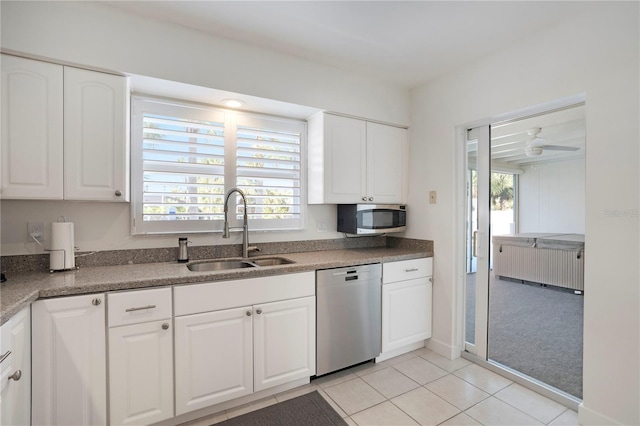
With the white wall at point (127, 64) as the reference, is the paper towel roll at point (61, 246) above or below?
below

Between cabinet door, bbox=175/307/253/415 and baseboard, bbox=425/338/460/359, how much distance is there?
5.73 ft

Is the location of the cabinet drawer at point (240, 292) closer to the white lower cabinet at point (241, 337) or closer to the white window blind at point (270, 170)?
the white lower cabinet at point (241, 337)

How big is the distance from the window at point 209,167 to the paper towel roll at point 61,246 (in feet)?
1.24

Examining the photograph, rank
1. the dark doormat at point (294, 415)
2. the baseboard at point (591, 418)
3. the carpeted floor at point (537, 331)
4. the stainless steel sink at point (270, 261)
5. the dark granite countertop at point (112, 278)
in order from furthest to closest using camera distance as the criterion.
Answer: the stainless steel sink at point (270, 261)
the carpeted floor at point (537, 331)
the dark doormat at point (294, 415)
the baseboard at point (591, 418)
the dark granite countertop at point (112, 278)

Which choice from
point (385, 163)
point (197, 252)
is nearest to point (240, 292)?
point (197, 252)

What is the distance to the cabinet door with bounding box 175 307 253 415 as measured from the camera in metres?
1.76

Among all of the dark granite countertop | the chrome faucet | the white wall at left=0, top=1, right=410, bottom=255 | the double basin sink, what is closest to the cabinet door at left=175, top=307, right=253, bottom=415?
the dark granite countertop

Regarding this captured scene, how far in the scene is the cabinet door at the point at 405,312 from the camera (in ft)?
8.35

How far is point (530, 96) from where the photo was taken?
2.12 meters

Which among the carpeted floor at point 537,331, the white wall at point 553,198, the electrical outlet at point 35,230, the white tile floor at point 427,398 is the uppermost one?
the white wall at point 553,198

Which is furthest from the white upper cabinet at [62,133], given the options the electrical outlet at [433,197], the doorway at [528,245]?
the doorway at [528,245]

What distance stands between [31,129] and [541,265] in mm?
3566

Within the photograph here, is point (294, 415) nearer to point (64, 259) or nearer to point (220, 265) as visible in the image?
point (220, 265)

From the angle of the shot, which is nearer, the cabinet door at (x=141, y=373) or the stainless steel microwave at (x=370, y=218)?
the cabinet door at (x=141, y=373)
